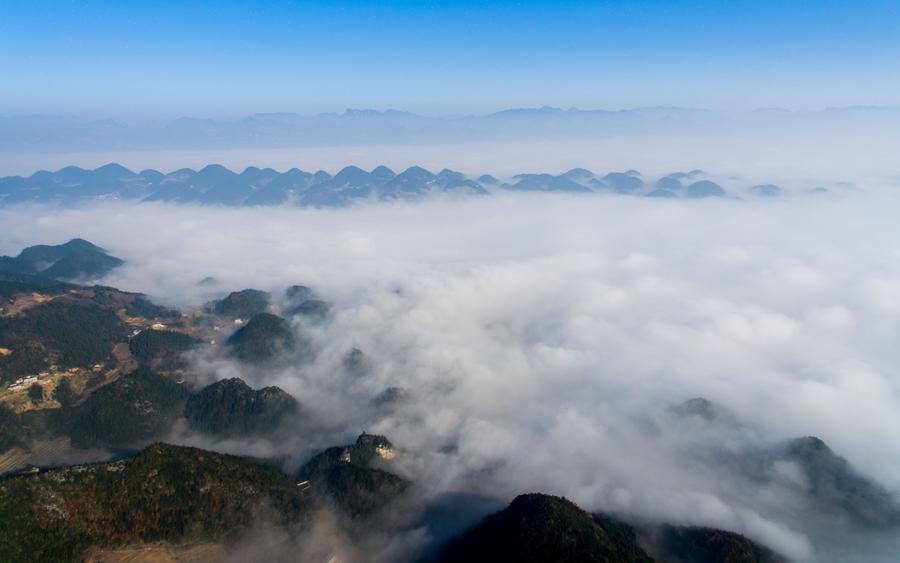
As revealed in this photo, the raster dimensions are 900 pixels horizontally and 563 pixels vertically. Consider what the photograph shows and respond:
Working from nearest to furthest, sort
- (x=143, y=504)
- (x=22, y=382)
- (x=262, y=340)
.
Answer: (x=143, y=504) → (x=22, y=382) → (x=262, y=340)

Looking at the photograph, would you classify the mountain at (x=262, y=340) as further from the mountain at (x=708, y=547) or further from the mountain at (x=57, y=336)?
the mountain at (x=708, y=547)

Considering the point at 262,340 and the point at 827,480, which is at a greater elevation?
the point at 262,340

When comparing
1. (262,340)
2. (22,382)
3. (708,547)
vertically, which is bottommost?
(708,547)

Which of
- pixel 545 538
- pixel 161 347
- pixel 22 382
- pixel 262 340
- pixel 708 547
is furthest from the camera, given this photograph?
pixel 262 340

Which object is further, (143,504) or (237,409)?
(237,409)

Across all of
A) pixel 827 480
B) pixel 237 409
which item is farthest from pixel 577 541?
pixel 237 409

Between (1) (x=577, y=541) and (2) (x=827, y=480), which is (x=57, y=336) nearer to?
(1) (x=577, y=541)

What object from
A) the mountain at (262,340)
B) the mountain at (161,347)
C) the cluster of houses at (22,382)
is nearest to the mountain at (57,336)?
the cluster of houses at (22,382)

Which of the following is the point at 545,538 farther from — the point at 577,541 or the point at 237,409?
the point at 237,409
